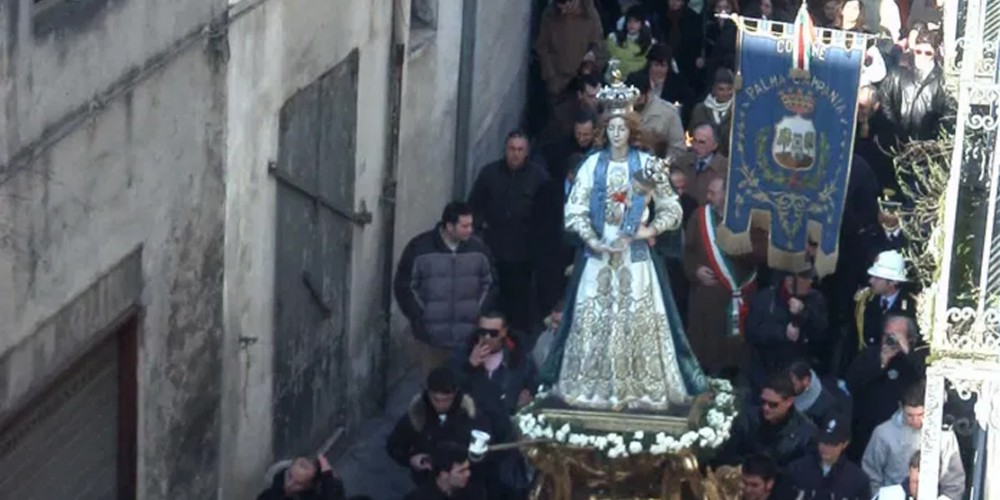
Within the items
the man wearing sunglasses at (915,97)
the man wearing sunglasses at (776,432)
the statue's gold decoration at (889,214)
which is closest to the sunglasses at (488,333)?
the man wearing sunglasses at (776,432)

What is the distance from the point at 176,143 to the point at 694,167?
18.2ft

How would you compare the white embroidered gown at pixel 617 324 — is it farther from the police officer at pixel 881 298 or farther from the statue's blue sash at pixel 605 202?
the police officer at pixel 881 298

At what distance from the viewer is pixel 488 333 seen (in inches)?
637

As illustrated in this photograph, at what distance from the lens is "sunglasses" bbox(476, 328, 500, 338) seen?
1616 cm

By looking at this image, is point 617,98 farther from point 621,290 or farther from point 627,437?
point 627,437

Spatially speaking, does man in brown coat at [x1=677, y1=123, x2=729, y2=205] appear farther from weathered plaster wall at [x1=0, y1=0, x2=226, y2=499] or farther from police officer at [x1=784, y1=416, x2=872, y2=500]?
weathered plaster wall at [x1=0, y1=0, x2=226, y2=499]

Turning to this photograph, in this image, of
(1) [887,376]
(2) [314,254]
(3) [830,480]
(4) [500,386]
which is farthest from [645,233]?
(2) [314,254]

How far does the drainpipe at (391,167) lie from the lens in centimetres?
1848

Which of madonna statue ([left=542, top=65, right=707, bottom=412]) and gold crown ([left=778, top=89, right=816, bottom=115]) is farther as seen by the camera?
gold crown ([left=778, top=89, right=816, bottom=115])

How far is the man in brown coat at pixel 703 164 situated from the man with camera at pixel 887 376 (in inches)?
118

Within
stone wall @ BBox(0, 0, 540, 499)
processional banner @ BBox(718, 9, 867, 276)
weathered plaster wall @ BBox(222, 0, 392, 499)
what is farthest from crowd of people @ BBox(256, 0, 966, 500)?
weathered plaster wall @ BBox(222, 0, 392, 499)

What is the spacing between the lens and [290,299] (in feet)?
54.9

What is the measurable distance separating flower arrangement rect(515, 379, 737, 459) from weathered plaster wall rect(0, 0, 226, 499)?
1.87 m

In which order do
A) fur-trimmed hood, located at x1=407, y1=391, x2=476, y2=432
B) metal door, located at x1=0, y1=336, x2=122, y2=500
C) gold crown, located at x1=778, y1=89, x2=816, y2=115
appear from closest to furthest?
metal door, located at x1=0, y1=336, x2=122, y2=500, fur-trimmed hood, located at x1=407, y1=391, x2=476, y2=432, gold crown, located at x1=778, y1=89, x2=816, y2=115
